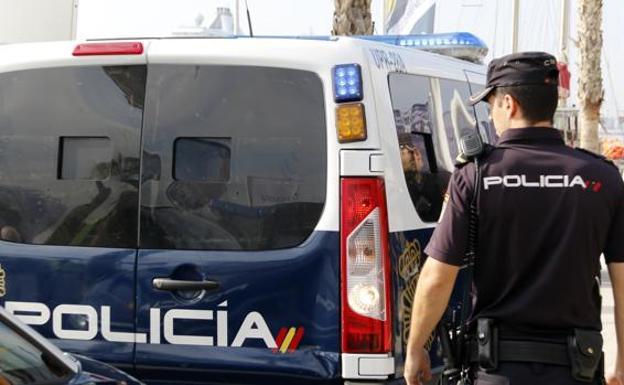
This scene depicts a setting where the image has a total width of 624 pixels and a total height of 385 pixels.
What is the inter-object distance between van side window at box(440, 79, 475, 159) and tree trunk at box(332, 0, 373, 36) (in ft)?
24.1

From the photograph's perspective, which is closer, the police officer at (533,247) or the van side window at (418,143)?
the police officer at (533,247)

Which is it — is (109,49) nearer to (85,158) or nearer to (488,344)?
(85,158)

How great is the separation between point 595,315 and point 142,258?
190 cm

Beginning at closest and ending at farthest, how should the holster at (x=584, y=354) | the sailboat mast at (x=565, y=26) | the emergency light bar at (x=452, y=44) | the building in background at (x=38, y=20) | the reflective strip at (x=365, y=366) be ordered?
the holster at (x=584, y=354)
the reflective strip at (x=365, y=366)
the emergency light bar at (x=452, y=44)
the building in background at (x=38, y=20)
the sailboat mast at (x=565, y=26)

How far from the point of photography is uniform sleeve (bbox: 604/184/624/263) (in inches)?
132

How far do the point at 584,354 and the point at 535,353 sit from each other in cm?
15

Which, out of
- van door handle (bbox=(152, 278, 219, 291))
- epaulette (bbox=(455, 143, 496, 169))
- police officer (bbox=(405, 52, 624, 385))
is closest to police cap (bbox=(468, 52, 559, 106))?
police officer (bbox=(405, 52, 624, 385))

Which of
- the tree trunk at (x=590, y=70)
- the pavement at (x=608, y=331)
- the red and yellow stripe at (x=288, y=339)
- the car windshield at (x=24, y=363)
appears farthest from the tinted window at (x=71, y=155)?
the tree trunk at (x=590, y=70)

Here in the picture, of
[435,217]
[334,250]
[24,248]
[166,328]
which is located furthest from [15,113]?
[435,217]

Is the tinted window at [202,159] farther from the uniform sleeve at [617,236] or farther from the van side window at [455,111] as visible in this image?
the uniform sleeve at [617,236]

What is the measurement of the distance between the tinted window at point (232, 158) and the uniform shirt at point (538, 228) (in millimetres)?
1020

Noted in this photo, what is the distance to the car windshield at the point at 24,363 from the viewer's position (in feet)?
10.8

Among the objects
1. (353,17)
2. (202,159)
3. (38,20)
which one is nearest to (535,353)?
(202,159)

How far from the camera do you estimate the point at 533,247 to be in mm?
3297
